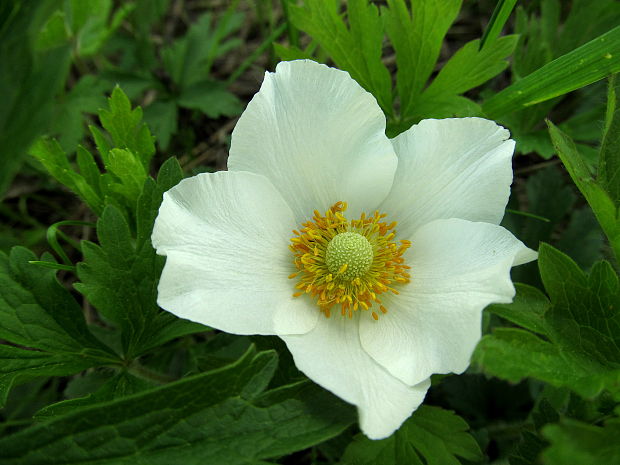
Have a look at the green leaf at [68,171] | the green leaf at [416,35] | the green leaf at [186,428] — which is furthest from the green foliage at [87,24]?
the green leaf at [186,428]

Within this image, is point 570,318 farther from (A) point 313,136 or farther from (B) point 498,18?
(B) point 498,18

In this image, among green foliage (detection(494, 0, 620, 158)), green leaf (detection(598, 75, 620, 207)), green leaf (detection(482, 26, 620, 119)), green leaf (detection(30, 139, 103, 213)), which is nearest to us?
green leaf (detection(598, 75, 620, 207))

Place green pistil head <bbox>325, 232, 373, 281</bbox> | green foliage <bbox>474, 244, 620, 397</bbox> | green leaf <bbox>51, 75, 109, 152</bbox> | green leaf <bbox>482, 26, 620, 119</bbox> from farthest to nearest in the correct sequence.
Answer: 1. green leaf <bbox>51, 75, 109, 152</bbox>
2. green leaf <bbox>482, 26, 620, 119</bbox>
3. green pistil head <bbox>325, 232, 373, 281</bbox>
4. green foliage <bbox>474, 244, 620, 397</bbox>

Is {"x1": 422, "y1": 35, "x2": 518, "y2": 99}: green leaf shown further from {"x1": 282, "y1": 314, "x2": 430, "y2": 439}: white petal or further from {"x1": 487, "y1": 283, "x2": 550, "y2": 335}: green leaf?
{"x1": 282, "y1": 314, "x2": 430, "y2": 439}: white petal

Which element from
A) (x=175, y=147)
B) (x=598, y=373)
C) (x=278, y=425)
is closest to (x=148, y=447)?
(x=278, y=425)

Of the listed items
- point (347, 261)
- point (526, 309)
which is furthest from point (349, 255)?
point (526, 309)

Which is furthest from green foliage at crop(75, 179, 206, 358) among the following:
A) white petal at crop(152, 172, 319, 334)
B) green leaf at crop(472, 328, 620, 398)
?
green leaf at crop(472, 328, 620, 398)
